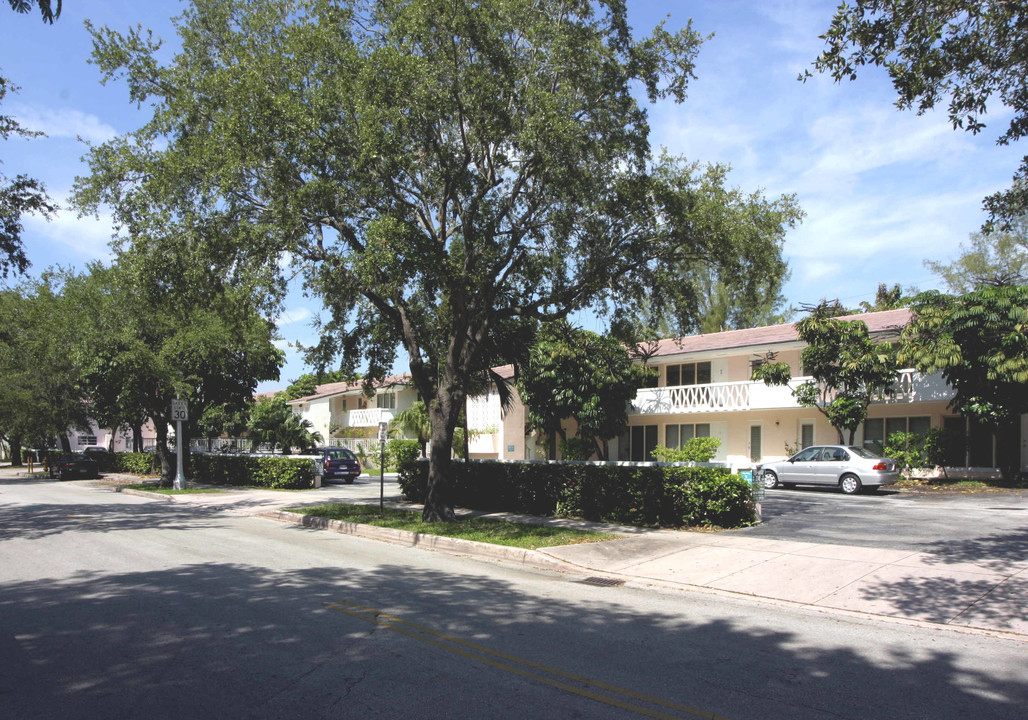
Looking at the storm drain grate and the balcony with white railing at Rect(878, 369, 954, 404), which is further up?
the balcony with white railing at Rect(878, 369, 954, 404)

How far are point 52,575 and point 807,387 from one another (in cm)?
2374

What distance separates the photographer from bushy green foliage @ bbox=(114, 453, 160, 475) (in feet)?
119

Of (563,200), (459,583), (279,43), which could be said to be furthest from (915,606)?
(279,43)

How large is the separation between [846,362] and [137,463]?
34.0 metres

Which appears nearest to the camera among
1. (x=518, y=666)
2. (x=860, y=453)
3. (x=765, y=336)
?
(x=518, y=666)

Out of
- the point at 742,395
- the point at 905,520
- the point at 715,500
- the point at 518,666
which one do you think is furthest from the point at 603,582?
the point at 742,395

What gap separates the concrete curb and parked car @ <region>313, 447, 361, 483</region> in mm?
14564

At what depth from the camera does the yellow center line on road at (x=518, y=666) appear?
16.9 ft

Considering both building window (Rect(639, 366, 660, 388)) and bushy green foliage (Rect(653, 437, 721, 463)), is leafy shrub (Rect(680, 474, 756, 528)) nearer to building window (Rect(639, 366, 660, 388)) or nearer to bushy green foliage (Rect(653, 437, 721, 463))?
bushy green foliage (Rect(653, 437, 721, 463))

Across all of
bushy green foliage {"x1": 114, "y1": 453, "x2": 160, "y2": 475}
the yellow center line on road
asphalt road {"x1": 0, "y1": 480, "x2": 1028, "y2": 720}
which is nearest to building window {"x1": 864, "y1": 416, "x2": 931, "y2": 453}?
asphalt road {"x1": 0, "y1": 480, "x2": 1028, "y2": 720}

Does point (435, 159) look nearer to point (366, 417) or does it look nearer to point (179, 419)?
point (179, 419)

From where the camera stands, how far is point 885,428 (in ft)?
92.0

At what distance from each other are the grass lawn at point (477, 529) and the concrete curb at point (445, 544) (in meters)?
0.26

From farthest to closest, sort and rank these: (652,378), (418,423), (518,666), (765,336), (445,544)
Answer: (418,423), (652,378), (765,336), (445,544), (518,666)
